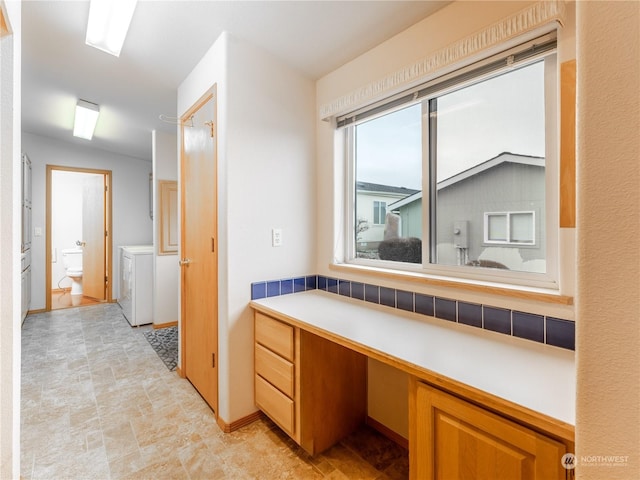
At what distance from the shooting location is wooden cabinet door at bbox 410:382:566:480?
2.64ft

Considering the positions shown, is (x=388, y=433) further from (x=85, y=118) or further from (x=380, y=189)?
(x=85, y=118)

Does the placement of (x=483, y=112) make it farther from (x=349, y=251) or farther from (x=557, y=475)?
(x=557, y=475)

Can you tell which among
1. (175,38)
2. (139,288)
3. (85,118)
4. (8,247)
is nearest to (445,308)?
(8,247)

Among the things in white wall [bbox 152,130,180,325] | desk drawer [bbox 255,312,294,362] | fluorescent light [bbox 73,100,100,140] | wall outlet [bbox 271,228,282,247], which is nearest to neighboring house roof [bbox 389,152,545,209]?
wall outlet [bbox 271,228,282,247]

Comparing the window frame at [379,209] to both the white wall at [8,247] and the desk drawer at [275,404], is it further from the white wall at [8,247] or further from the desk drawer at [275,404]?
the white wall at [8,247]

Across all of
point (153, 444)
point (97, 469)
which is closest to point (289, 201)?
point (153, 444)

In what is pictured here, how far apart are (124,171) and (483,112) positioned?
5.23m

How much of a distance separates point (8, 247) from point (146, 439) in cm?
136

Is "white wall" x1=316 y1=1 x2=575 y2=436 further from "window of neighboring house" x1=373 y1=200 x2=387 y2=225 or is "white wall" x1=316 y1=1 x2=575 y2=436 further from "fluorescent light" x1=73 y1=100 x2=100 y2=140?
"fluorescent light" x1=73 y1=100 x2=100 y2=140

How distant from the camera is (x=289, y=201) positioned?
6.89 feet

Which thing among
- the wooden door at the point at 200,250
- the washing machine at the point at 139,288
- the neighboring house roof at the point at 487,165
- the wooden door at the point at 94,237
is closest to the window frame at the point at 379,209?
the neighboring house roof at the point at 487,165

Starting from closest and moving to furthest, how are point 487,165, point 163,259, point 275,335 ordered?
1. point 487,165
2. point 275,335
3. point 163,259

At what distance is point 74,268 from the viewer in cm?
550

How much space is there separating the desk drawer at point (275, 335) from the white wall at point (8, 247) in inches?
41.4
